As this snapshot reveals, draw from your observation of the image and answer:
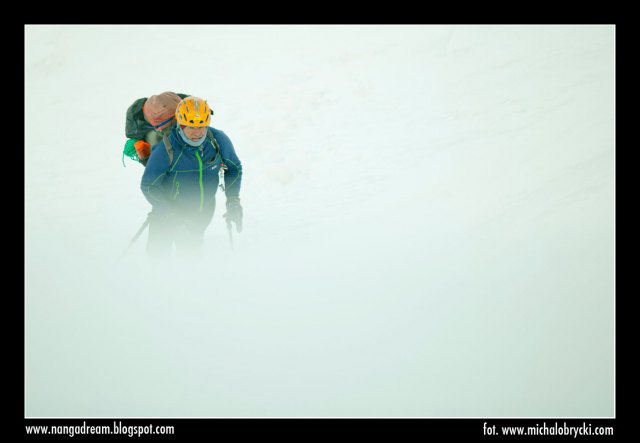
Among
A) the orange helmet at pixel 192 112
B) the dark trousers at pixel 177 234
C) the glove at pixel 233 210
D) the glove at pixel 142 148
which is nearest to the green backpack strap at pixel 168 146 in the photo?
the orange helmet at pixel 192 112

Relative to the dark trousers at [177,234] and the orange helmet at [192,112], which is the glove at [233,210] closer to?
the dark trousers at [177,234]

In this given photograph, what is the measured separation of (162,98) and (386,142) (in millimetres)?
6611

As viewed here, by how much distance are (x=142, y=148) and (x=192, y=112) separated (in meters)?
0.97

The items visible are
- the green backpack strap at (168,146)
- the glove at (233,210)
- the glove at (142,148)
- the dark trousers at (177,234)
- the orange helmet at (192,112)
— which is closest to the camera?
the orange helmet at (192,112)

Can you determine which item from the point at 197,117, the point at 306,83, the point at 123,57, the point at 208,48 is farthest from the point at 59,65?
the point at 197,117

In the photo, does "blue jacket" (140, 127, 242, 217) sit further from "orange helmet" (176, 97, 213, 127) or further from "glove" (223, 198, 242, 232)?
"orange helmet" (176, 97, 213, 127)

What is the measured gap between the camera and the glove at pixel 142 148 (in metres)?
7.13

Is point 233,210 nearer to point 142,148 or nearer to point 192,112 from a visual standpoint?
point 142,148

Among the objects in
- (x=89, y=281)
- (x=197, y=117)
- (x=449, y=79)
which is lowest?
(x=89, y=281)

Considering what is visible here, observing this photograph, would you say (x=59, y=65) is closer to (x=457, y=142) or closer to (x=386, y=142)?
(x=386, y=142)

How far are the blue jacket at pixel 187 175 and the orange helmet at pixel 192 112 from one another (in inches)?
10.3

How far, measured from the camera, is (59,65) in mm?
16609

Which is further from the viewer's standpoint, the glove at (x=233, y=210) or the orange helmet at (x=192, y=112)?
the glove at (x=233, y=210)

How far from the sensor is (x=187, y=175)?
700 cm
